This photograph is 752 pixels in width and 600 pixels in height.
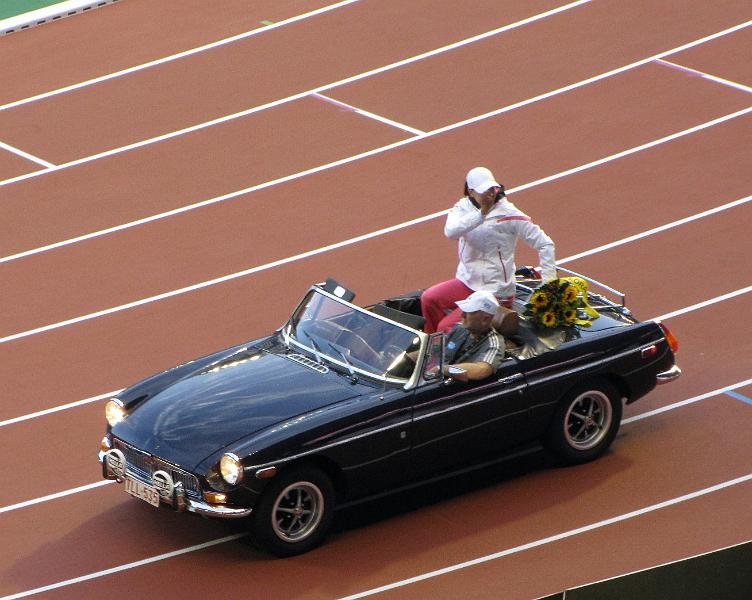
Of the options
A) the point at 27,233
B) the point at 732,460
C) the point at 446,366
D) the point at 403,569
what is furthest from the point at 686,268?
the point at 27,233

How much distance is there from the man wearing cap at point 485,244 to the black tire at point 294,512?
1815 mm

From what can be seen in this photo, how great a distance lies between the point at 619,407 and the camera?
1104 cm

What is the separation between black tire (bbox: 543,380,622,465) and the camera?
35.4 feet

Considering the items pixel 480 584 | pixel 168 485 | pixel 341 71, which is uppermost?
pixel 341 71

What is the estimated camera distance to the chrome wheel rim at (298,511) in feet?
31.7

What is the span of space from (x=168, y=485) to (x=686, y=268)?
21.3ft

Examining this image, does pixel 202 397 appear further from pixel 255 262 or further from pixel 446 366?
pixel 255 262

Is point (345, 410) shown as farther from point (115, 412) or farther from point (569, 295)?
point (569, 295)

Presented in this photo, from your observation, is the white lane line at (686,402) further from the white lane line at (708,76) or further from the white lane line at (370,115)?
the white lane line at (708,76)

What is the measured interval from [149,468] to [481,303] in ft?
8.23

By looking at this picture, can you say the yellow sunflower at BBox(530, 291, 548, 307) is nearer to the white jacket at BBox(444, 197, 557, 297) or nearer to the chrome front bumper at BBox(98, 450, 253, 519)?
the white jacket at BBox(444, 197, 557, 297)

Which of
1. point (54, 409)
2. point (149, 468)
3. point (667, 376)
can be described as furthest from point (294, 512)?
point (54, 409)

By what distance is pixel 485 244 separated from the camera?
11.1 m

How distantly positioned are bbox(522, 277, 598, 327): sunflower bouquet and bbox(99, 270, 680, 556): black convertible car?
0.25 feet
